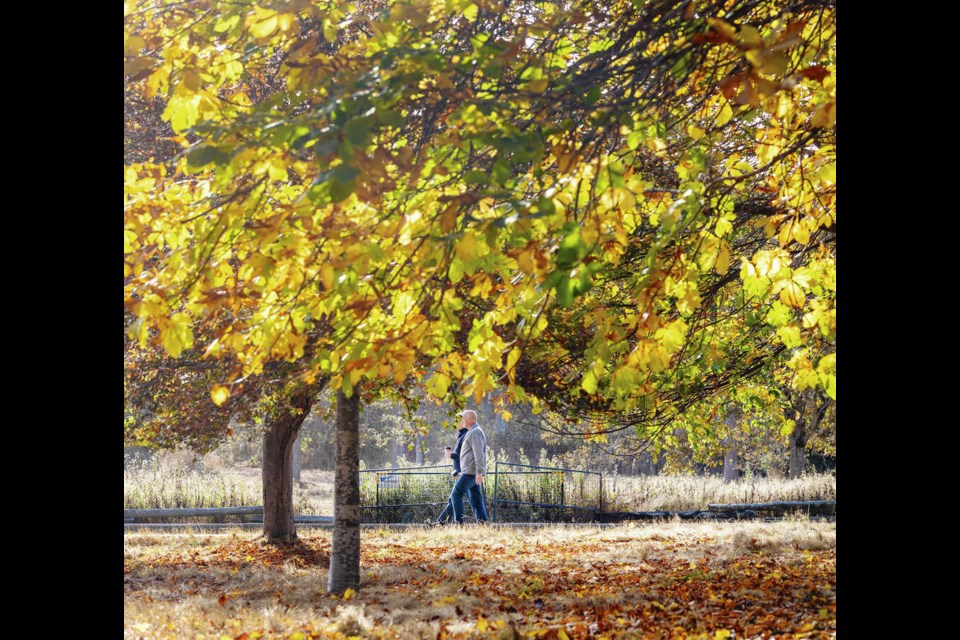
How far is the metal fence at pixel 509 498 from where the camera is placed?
48.1ft

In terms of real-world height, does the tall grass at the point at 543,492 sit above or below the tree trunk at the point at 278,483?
below

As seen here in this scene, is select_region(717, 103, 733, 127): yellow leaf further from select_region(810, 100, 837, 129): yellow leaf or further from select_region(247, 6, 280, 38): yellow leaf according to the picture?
select_region(247, 6, 280, 38): yellow leaf

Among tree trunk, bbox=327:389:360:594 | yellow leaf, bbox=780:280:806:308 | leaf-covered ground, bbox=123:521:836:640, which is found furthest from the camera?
tree trunk, bbox=327:389:360:594

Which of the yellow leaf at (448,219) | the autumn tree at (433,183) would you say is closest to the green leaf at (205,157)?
the autumn tree at (433,183)

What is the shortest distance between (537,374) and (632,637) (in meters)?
3.06

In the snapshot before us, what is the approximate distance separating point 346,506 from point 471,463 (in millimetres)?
4507

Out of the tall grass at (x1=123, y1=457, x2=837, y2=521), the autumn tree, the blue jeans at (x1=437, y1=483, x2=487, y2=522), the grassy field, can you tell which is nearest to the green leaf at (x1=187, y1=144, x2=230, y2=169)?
the autumn tree

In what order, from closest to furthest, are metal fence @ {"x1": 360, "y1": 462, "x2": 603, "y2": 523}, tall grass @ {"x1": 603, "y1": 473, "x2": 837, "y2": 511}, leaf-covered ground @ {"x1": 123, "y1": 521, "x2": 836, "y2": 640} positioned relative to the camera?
leaf-covered ground @ {"x1": 123, "y1": 521, "x2": 836, "y2": 640} → metal fence @ {"x1": 360, "y1": 462, "x2": 603, "y2": 523} → tall grass @ {"x1": 603, "y1": 473, "x2": 837, "y2": 511}

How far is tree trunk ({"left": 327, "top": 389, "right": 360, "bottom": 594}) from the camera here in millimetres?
6664

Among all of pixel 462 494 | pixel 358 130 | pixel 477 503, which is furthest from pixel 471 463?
pixel 358 130

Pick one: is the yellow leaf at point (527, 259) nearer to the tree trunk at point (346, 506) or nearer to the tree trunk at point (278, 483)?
the tree trunk at point (346, 506)

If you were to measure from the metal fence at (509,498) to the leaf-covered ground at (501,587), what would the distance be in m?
3.81

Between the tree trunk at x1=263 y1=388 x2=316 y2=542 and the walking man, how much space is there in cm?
222
